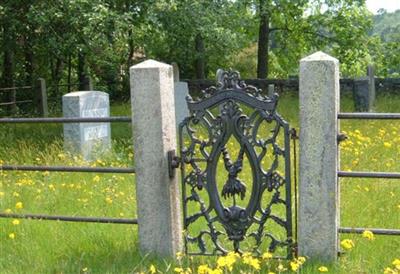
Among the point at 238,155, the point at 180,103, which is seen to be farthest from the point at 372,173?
the point at 180,103

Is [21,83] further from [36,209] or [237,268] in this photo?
[237,268]

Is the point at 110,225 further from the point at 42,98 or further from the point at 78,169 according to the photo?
the point at 42,98

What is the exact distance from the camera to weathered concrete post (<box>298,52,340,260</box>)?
4645 mm

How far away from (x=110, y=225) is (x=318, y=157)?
2158mm

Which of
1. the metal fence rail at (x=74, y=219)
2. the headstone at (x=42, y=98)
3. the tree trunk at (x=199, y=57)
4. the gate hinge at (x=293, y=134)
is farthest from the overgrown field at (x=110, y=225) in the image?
the tree trunk at (x=199, y=57)

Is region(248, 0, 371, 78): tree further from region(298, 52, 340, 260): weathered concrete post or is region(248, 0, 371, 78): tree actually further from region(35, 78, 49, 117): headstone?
region(298, 52, 340, 260): weathered concrete post

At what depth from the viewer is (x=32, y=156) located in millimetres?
10250

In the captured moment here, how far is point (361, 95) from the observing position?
17.1 meters

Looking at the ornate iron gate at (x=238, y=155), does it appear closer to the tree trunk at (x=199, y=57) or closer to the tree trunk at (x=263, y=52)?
the tree trunk at (x=199, y=57)

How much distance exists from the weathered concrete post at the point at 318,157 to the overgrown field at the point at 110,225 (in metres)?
0.20

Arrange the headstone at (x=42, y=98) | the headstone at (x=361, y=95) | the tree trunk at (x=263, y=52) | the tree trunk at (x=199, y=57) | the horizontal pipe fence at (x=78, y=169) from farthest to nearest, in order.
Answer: the tree trunk at (x=263, y=52) < the tree trunk at (x=199, y=57) < the headstone at (x=42, y=98) < the headstone at (x=361, y=95) < the horizontal pipe fence at (x=78, y=169)

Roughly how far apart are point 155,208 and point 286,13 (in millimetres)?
22920

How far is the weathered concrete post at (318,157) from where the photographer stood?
464cm

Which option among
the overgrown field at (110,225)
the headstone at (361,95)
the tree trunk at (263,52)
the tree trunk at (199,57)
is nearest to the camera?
the overgrown field at (110,225)
